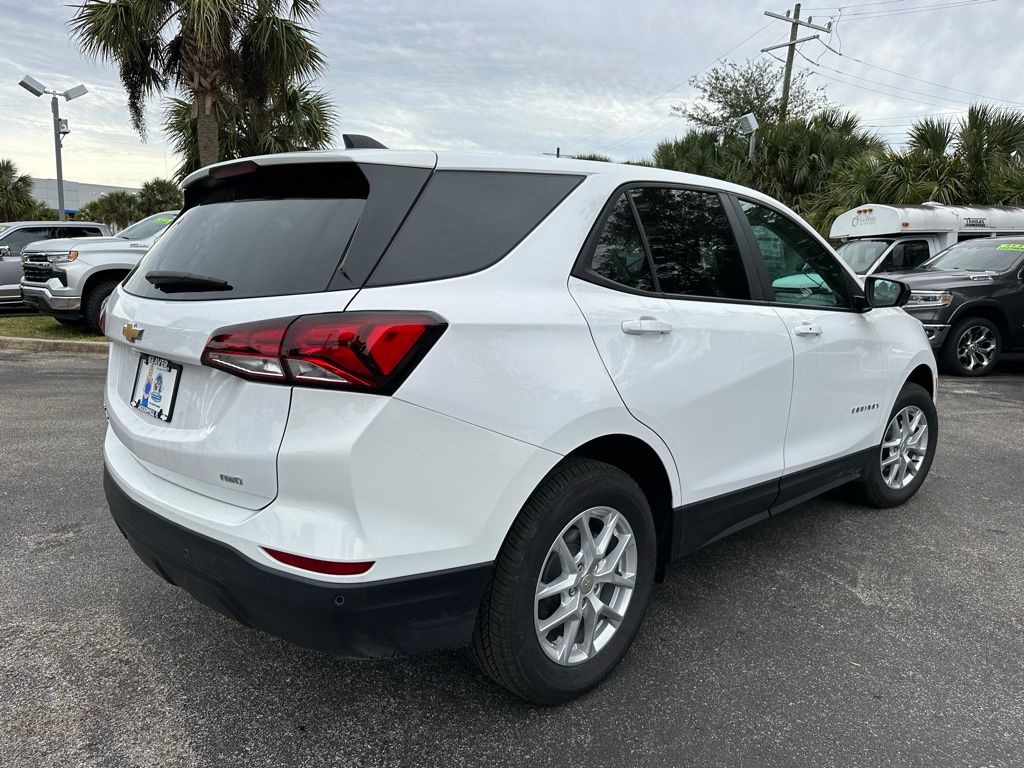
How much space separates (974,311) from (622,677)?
27.8 feet

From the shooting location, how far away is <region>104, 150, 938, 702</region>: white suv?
1793 mm

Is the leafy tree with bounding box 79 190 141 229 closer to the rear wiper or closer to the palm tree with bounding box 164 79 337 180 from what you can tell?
the palm tree with bounding box 164 79 337 180

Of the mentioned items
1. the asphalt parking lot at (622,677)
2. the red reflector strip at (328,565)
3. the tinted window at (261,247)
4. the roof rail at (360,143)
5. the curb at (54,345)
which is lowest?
the curb at (54,345)

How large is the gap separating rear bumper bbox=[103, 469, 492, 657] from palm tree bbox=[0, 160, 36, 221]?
3962 cm

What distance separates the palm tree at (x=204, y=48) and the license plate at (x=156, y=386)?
1029 cm

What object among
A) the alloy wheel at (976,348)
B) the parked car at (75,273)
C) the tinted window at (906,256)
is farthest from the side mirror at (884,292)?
the parked car at (75,273)

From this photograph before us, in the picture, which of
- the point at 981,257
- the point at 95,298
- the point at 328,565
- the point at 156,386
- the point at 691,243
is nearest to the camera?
the point at 328,565

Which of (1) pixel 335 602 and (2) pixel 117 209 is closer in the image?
(1) pixel 335 602

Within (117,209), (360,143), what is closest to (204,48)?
(360,143)

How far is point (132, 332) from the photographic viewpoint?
2.26 m

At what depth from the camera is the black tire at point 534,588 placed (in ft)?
6.63

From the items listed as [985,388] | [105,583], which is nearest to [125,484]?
[105,583]

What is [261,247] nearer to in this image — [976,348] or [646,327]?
[646,327]

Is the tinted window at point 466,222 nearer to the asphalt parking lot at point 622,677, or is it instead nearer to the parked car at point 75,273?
the asphalt parking lot at point 622,677
